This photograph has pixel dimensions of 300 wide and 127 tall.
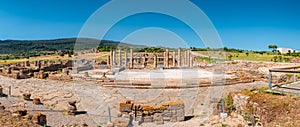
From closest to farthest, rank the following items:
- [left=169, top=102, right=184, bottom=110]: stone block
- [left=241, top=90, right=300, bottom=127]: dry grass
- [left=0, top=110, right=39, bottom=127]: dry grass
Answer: [left=241, top=90, right=300, bottom=127]: dry grass, [left=0, top=110, right=39, bottom=127]: dry grass, [left=169, top=102, right=184, bottom=110]: stone block

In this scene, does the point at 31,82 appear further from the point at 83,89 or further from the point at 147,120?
the point at 147,120

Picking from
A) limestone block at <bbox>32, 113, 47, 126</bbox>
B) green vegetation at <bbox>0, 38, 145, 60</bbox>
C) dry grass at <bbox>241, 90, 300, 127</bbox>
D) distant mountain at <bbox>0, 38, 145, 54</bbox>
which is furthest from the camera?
distant mountain at <bbox>0, 38, 145, 54</bbox>

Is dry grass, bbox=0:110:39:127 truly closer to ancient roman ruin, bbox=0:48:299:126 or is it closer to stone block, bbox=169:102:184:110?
ancient roman ruin, bbox=0:48:299:126

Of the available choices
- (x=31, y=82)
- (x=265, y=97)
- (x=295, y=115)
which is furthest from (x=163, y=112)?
(x=31, y=82)

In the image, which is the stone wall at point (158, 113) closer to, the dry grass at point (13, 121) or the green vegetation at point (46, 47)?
the dry grass at point (13, 121)

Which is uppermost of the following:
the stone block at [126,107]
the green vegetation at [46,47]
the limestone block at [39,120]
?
the green vegetation at [46,47]

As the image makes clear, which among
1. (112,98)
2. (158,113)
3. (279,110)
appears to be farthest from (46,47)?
(279,110)

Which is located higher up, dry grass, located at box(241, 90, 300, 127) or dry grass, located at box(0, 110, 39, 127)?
dry grass, located at box(241, 90, 300, 127)

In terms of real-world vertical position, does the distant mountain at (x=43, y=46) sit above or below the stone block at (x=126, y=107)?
above

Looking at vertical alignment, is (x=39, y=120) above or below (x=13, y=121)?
below

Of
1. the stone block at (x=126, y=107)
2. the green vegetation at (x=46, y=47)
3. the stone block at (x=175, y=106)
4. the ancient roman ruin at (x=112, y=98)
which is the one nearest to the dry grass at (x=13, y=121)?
the ancient roman ruin at (x=112, y=98)

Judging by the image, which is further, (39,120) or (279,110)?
(39,120)

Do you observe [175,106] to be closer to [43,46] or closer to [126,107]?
[126,107]

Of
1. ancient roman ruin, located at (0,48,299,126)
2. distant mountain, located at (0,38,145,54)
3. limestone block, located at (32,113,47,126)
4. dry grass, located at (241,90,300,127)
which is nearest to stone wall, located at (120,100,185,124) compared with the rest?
ancient roman ruin, located at (0,48,299,126)
